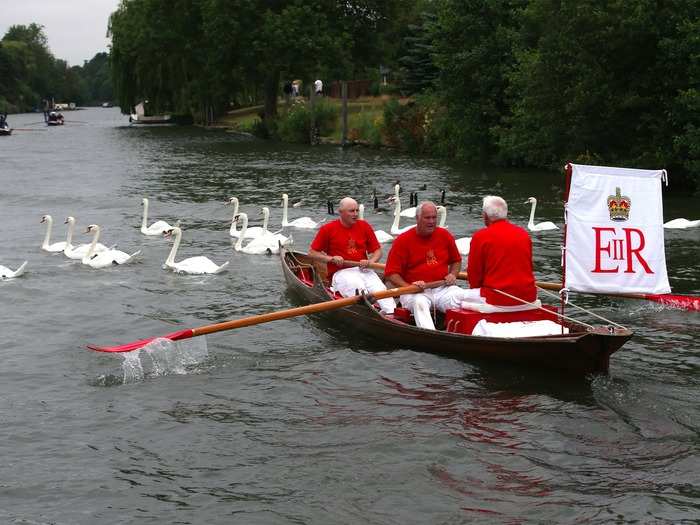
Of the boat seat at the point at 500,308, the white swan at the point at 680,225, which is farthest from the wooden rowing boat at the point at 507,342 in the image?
the white swan at the point at 680,225

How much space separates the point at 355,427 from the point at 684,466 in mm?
3093

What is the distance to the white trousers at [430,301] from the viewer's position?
11.9m

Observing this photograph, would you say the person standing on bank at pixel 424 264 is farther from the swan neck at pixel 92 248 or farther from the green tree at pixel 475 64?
the green tree at pixel 475 64

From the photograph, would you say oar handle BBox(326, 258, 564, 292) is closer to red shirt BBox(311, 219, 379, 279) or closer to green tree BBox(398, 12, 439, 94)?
red shirt BBox(311, 219, 379, 279)

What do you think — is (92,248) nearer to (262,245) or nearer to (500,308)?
(262,245)

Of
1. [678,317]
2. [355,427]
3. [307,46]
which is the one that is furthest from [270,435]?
[307,46]

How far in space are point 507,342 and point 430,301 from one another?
6.41ft

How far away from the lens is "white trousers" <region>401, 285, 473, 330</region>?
11.9m

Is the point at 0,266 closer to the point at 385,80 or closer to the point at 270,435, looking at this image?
the point at 270,435

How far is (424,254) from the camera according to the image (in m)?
12.2

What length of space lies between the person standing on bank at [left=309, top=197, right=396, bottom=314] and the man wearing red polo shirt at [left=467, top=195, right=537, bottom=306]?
8.89 feet

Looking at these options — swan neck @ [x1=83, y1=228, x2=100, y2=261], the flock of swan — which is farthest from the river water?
swan neck @ [x1=83, y1=228, x2=100, y2=261]

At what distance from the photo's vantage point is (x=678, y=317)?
13.9m

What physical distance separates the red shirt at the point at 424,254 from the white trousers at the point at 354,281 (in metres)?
1.21
